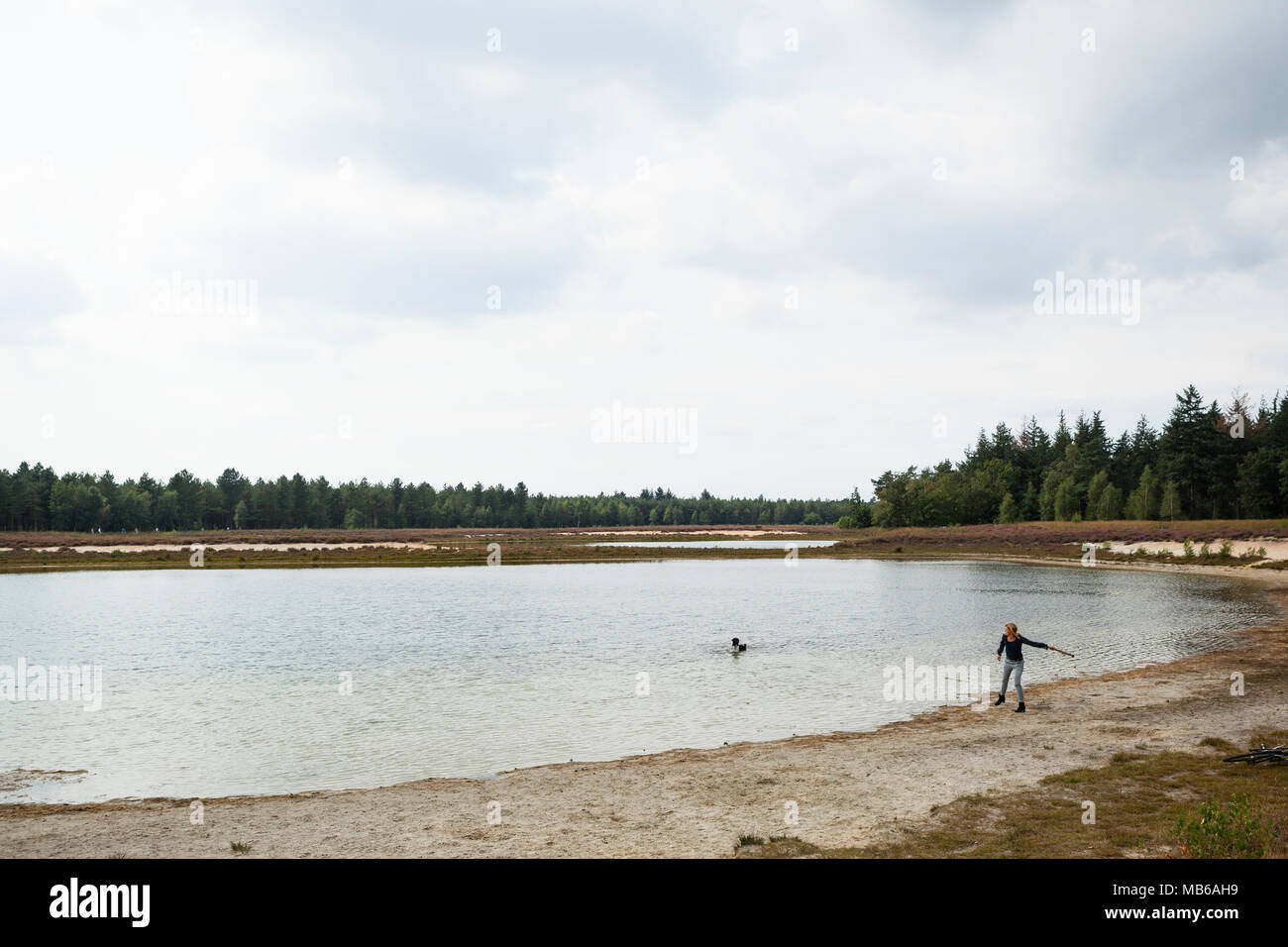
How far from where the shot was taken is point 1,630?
45094 millimetres

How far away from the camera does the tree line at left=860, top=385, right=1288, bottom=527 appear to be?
11806 cm

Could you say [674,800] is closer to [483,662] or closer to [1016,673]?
[1016,673]

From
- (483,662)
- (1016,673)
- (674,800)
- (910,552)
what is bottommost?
(910,552)

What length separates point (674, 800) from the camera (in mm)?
15156

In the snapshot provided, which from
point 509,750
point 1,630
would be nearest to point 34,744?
point 509,750

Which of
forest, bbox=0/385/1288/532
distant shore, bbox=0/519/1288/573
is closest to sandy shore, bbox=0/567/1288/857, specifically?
distant shore, bbox=0/519/1288/573

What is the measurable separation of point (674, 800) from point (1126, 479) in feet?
570

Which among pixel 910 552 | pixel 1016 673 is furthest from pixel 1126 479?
pixel 1016 673

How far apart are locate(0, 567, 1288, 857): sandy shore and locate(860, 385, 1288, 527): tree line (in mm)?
110684

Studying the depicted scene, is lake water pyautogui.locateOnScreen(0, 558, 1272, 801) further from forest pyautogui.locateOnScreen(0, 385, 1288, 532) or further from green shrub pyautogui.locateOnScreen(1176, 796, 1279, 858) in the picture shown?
forest pyautogui.locateOnScreen(0, 385, 1288, 532)

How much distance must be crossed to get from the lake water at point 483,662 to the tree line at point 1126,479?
64.7 meters

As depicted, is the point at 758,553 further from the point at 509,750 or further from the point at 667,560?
the point at 509,750
